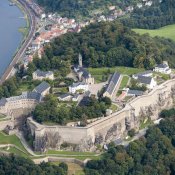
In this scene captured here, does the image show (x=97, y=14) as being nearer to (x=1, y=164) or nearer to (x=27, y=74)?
(x=27, y=74)

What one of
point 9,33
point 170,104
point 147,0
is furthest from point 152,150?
point 147,0

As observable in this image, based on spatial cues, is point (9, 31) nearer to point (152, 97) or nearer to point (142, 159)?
point (152, 97)

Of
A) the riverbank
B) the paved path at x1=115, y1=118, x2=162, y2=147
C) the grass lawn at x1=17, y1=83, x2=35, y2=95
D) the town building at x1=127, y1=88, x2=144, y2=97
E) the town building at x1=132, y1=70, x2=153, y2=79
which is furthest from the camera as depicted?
the riverbank

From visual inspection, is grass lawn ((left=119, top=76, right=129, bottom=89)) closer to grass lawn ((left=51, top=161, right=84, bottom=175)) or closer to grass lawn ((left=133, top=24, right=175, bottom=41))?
grass lawn ((left=51, top=161, right=84, bottom=175))

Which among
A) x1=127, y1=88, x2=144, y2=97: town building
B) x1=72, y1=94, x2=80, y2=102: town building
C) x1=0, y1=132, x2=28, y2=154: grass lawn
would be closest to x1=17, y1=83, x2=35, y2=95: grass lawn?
x1=72, y1=94, x2=80, y2=102: town building

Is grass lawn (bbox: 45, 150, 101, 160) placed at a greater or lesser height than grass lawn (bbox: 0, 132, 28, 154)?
lesser

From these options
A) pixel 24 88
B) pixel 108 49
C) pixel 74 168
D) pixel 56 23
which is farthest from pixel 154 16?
pixel 74 168
